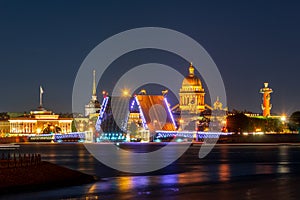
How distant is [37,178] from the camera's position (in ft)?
127

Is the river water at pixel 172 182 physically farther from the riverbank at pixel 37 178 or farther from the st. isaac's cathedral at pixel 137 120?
the st. isaac's cathedral at pixel 137 120

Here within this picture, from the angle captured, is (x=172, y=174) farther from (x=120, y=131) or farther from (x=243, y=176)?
(x=120, y=131)

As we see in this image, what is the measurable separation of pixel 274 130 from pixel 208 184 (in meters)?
151

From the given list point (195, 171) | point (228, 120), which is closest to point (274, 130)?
point (228, 120)

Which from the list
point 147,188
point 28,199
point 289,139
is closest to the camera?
point 28,199

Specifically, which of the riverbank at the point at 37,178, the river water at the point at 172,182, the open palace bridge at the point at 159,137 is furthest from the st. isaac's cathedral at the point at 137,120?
the riverbank at the point at 37,178

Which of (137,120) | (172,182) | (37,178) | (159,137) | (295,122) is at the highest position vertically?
(137,120)

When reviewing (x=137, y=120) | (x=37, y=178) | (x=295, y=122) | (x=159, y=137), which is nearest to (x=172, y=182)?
(x=37, y=178)

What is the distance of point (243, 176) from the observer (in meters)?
46.3

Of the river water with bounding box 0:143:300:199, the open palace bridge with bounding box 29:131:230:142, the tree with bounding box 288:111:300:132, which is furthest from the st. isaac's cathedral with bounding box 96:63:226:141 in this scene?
the river water with bounding box 0:143:300:199

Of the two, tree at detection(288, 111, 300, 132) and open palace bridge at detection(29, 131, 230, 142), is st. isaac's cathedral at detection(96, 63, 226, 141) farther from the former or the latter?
tree at detection(288, 111, 300, 132)

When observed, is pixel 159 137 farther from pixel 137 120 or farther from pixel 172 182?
pixel 172 182

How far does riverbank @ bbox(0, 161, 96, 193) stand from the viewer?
36406mm

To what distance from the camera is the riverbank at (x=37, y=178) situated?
36.4 meters
